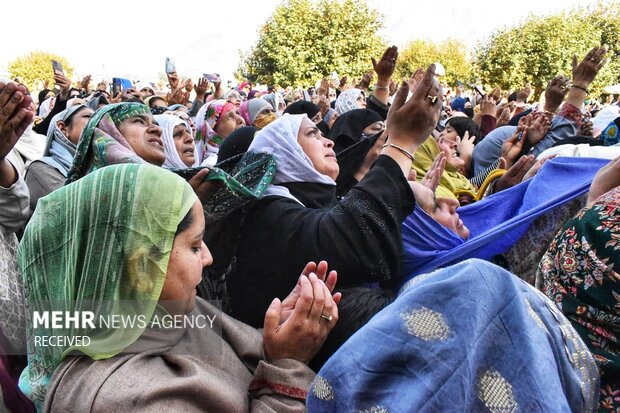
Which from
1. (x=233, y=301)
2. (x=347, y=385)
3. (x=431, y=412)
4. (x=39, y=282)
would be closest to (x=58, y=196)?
(x=39, y=282)

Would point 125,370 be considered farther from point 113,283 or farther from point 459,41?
point 459,41

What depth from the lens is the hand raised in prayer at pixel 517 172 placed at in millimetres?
3008

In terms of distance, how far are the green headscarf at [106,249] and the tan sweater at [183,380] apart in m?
0.05

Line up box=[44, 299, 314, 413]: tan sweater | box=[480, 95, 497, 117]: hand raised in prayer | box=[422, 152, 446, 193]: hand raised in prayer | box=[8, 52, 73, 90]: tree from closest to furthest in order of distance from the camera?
box=[44, 299, 314, 413]: tan sweater
box=[422, 152, 446, 193]: hand raised in prayer
box=[480, 95, 497, 117]: hand raised in prayer
box=[8, 52, 73, 90]: tree

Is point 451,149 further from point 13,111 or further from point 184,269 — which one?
point 184,269

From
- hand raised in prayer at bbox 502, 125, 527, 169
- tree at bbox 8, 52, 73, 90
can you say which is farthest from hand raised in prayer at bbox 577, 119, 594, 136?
tree at bbox 8, 52, 73, 90

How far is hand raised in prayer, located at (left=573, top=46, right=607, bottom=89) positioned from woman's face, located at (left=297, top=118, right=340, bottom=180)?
7.46 ft

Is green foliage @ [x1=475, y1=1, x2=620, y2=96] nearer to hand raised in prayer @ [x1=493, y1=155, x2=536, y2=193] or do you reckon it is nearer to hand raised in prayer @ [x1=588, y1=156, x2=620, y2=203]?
hand raised in prayer @ [x1=493, y1=155, x2=536, y2=193]

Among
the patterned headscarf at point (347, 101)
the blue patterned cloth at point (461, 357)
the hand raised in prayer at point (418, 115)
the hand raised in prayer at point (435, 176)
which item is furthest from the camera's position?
the patterned headscarf at point (347, 101)

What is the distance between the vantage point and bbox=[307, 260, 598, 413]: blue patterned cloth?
783 mm

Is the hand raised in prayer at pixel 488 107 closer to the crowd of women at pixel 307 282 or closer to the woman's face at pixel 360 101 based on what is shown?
the woman's face at pixel 360 101

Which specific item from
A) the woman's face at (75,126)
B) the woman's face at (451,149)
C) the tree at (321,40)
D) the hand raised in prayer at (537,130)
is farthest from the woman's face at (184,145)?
the tree at (321,40)

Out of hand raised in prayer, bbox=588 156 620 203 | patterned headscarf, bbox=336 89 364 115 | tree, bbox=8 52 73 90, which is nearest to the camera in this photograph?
hand raised in prayer, bbox=588 156 620 203

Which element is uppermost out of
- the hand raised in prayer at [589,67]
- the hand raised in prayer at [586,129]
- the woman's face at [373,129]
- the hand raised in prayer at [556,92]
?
the hand raised in prayer at [589,67]
